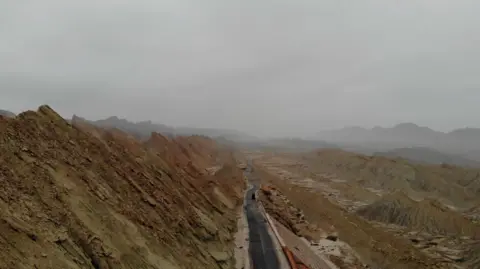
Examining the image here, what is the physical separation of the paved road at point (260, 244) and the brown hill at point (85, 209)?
281cm

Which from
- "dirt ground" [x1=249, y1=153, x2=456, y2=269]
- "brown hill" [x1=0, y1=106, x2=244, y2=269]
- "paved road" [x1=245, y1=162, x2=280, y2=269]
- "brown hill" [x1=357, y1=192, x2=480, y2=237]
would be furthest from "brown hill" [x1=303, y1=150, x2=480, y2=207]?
"brown hill" [x1=0, y1=106, x2=244, y2=269]

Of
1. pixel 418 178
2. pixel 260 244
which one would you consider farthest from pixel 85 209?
pixel 418 178

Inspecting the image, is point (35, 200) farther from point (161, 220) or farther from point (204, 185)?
point (204, 185)

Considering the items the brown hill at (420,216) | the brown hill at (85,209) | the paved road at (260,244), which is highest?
the brown hill at (85,209)

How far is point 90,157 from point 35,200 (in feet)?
25.1

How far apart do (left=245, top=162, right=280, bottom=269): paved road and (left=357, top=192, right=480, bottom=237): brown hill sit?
4364cm

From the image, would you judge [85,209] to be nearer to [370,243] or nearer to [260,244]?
[260,244]

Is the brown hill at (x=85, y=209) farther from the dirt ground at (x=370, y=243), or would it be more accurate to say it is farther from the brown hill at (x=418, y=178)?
the brown hill at (x=418, y=178)

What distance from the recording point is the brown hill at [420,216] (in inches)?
2795

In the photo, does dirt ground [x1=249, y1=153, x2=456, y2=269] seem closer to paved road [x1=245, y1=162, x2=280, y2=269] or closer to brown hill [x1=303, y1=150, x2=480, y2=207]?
paved road [x1=245, y1=162, x2=280, y2=269]

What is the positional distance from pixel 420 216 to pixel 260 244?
185 ft

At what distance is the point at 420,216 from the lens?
76.2 m

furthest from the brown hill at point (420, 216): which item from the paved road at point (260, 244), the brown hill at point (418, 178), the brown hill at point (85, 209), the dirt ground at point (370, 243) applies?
the brown hill at point (85, 209)

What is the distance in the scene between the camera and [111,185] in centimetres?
2244
